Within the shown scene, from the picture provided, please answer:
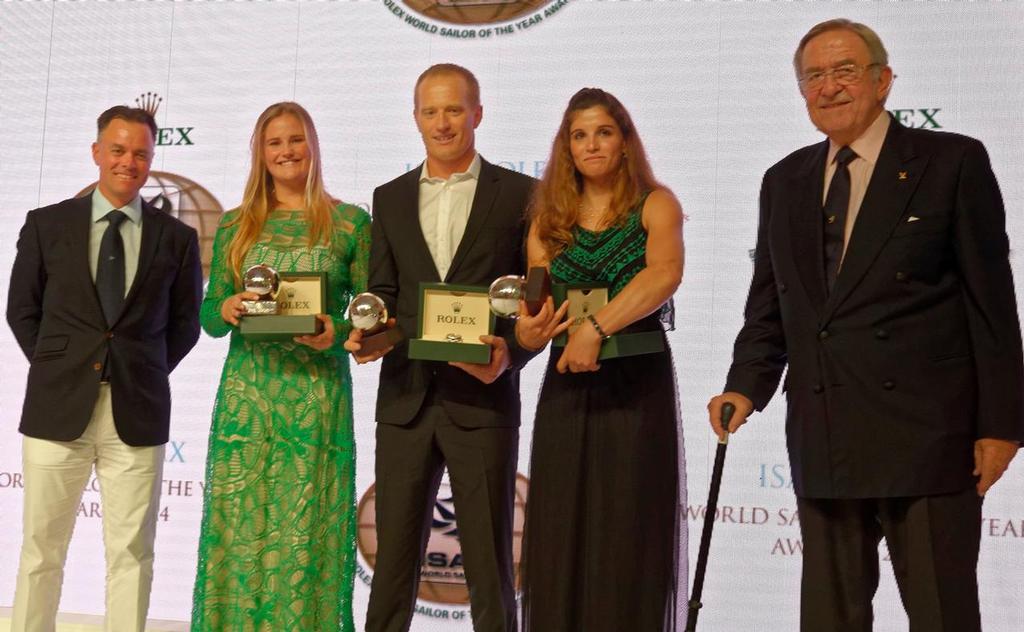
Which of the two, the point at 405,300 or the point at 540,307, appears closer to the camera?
the point at 540,307

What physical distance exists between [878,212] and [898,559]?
70 cm

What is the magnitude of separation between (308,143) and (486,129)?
112 centimetres

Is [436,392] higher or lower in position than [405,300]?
lower

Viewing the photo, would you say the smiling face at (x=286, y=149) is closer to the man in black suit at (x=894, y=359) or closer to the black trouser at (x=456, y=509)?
the black trouser at (x=456, y=509)

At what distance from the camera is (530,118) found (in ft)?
13.5

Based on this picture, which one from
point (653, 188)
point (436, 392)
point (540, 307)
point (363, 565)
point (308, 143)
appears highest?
point (308, 143)

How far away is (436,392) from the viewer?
2.86 metres

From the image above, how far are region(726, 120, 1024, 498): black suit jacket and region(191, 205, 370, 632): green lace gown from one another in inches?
52.1

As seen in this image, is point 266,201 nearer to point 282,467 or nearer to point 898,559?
point 282,467

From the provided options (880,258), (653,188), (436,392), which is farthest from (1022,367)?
(436,392)

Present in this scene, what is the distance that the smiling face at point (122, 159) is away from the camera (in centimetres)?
340

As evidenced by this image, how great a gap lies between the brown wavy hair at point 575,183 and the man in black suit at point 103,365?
4.25 ft

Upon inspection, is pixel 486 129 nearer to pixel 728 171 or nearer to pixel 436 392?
pixel 728 171

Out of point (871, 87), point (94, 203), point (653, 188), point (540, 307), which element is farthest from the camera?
point (94, 203)
